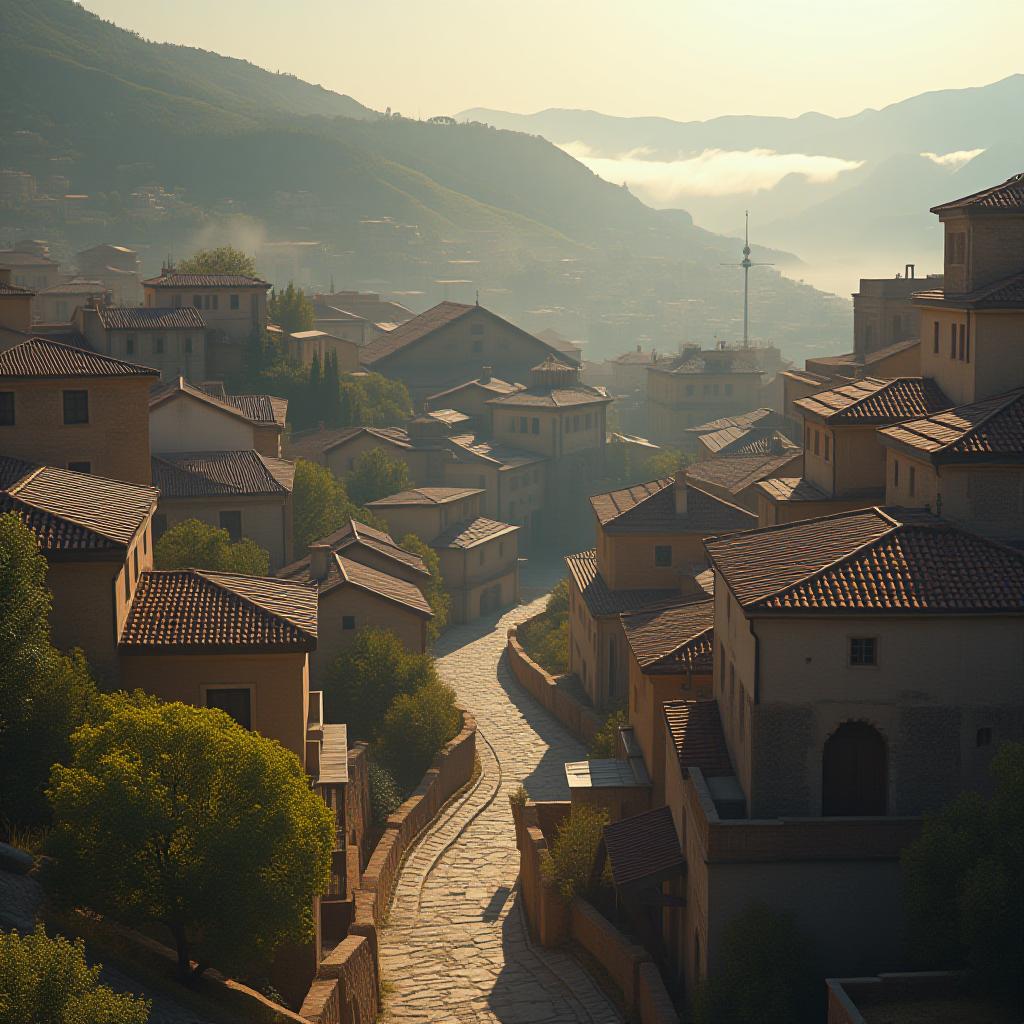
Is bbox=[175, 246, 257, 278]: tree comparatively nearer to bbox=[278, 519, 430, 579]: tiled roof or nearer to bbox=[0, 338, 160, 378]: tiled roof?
bbox=[278, 519, 430, 579]: tiled roof

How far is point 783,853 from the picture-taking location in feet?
87.2

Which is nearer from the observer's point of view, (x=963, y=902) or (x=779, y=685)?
(x=963, y=902)

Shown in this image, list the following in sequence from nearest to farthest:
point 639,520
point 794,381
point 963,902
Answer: point 963,902
point 639,520
point 794,381

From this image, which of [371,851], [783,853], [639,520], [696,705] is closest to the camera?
[783,853]

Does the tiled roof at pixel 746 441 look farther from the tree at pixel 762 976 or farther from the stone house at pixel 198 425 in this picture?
the tree at pixel 762 976

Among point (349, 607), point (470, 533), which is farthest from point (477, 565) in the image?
point (349, 607)

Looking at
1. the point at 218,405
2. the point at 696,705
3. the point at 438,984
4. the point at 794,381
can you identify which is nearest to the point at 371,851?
the point at 438,984

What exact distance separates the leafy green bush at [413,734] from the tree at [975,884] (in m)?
20.8

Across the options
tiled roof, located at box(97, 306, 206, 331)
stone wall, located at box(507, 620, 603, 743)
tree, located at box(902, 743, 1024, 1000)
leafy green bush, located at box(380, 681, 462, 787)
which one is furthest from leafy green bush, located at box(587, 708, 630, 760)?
tiled roof, located at box(97, 306, 206, 331)

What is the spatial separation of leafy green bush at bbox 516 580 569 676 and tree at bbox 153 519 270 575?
548 inches

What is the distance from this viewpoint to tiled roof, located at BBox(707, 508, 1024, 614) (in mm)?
26938

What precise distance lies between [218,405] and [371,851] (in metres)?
28.1

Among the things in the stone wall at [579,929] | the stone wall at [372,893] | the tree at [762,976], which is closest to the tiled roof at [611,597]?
the stone wall at [372,893]

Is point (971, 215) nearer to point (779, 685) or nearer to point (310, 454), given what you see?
point (779, 685)
